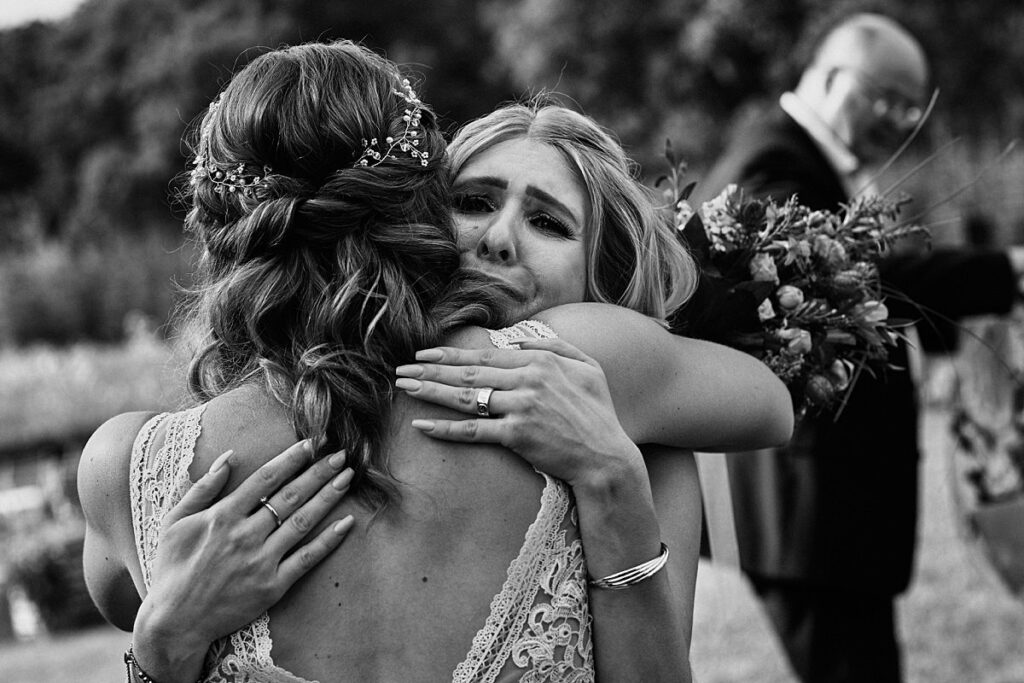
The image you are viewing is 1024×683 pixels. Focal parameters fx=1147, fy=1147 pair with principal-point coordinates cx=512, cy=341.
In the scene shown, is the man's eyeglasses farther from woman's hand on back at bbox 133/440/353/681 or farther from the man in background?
woman's hand on back at bbox 133/440/353/681

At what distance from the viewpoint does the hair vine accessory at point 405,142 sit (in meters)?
2.06

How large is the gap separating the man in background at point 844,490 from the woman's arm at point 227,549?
2.88 meters

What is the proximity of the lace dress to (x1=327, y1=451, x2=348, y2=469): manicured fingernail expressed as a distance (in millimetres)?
243

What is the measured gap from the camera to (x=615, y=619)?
209cm

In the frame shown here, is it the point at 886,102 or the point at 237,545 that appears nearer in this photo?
the point at 237,545

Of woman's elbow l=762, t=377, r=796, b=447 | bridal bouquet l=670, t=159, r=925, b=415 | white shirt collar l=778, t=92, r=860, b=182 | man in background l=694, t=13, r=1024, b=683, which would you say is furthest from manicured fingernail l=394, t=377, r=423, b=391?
white shirt collar l=778, t=92, r=860, b=182

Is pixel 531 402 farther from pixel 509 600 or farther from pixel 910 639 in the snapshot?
pixel 910 639

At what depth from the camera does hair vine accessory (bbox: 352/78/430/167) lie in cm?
206

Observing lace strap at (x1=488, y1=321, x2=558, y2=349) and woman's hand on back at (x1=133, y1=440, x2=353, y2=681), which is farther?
lace strap at (x1=488, y1=321, x2=558, y2=349)

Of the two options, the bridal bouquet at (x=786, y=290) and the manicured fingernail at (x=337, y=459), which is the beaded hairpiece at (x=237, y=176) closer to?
the manicured fingernail at (x=337, y=459)

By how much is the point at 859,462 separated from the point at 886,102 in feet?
5.06

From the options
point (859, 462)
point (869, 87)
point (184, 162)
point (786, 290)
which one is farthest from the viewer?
point (184, 162)

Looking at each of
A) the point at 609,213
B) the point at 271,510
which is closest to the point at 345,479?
the point at 271,510

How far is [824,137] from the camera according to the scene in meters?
4.91
